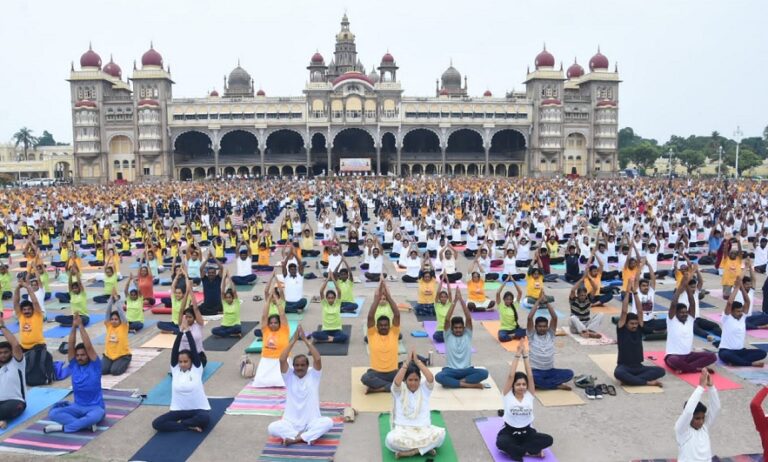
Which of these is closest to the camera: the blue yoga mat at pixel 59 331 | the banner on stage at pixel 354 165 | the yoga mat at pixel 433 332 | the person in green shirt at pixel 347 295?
the yoga mat at pixel 433 332

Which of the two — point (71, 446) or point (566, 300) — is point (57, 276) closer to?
Result: point (71, 446)

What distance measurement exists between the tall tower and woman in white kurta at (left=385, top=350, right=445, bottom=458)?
78976mm

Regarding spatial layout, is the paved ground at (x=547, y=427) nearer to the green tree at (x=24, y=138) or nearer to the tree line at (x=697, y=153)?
the tree line at (x=697, y=153)

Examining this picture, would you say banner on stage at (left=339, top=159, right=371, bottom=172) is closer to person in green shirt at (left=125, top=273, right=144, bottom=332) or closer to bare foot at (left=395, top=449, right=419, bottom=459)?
person in green shirt at (left=125, top=273, right=144, bottom=332)

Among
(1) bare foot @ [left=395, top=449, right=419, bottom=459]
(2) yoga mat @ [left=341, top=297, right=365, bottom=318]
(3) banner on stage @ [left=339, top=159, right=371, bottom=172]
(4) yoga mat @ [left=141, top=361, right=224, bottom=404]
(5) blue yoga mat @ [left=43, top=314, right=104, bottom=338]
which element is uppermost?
(3) banner on stage @ [left=339, top=159, right=371, bottom=172]

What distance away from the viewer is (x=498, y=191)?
3653 cm

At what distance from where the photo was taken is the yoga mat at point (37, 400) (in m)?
7.25

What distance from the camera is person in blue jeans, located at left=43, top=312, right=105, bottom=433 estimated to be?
686cm

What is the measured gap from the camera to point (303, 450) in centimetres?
652

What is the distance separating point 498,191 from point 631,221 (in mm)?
14526

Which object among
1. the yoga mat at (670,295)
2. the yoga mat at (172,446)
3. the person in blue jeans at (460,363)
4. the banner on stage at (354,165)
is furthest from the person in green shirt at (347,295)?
the banner on stage at (354,165)

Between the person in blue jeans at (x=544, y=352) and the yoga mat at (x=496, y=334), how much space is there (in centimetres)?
186

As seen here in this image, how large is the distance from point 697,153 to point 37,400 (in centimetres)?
8901

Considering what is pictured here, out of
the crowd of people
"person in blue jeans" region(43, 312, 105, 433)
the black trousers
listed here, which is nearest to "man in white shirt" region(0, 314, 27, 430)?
the crowd of people
